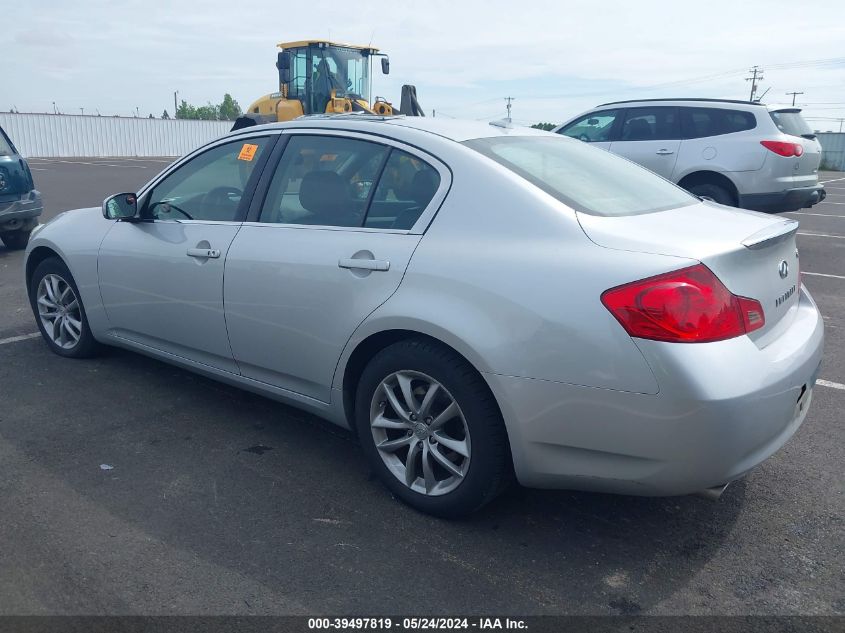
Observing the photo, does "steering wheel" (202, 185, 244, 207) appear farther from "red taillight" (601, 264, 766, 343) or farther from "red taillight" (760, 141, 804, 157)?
"red taillight" (760, 141, 804, 157)

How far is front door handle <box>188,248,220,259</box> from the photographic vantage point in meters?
3.79

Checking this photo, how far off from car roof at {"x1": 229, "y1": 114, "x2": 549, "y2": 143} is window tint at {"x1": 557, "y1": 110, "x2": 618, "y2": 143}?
22.4ft

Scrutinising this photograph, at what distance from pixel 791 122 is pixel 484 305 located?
28.1 ft

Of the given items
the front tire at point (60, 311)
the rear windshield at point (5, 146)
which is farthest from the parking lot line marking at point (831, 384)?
the rear windshield at point (5, 146)

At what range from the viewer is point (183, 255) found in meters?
3.96

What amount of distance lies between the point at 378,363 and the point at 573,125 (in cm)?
828

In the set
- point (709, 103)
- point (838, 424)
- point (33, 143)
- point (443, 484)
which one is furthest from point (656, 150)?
point (33, 143)

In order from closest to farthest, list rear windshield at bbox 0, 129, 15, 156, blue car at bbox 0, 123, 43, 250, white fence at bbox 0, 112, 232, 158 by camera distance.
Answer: blue car at bbox 0, 123, 43, 250
rear windshield at bbox 0, 129, 15, 156
white fence at bbox 0, 112, 232, 158

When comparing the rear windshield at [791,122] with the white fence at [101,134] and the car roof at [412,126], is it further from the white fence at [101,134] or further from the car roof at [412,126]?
the white fence at [101,134]

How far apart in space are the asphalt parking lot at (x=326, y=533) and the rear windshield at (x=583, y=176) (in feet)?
4.19

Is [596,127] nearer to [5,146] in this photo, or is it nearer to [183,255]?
[5,146]

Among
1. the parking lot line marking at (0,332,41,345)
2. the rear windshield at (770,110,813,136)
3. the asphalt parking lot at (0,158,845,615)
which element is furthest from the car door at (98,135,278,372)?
the rear windshield at (770,110,813,136)

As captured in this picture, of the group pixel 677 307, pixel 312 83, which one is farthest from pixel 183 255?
pixel 312 83

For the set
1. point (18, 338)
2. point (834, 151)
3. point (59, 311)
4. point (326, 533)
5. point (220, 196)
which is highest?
point (220, 196)
